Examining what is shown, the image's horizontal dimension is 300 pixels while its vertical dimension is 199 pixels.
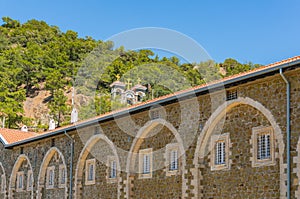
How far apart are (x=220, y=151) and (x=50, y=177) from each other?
13.5 m

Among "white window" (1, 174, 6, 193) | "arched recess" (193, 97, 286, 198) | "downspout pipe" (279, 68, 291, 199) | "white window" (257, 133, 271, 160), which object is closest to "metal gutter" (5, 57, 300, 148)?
"downspout pipe" (279, 68, 291, 199)

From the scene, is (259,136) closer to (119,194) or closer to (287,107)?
(287,107)

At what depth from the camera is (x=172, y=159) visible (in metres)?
21.1

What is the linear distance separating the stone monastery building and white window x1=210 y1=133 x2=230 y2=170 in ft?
0.11

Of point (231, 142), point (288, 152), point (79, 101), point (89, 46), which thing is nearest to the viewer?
point (288, 152)

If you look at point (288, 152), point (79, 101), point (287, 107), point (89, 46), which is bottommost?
point (288, 152)

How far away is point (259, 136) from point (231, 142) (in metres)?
1.34

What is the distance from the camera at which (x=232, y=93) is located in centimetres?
1845

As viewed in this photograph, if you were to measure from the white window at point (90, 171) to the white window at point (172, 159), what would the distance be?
5.78 m

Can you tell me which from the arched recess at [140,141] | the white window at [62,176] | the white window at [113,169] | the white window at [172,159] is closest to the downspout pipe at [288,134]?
the arched recess at [140,141]

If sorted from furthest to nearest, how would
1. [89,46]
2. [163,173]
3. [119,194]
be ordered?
[89,46], [119,194], [163,173]

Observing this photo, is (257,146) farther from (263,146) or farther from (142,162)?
(142,162)

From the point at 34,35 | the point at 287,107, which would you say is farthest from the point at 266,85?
the point at 34,35

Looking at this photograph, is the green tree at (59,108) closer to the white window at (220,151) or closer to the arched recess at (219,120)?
the arched recess at (219,120)
